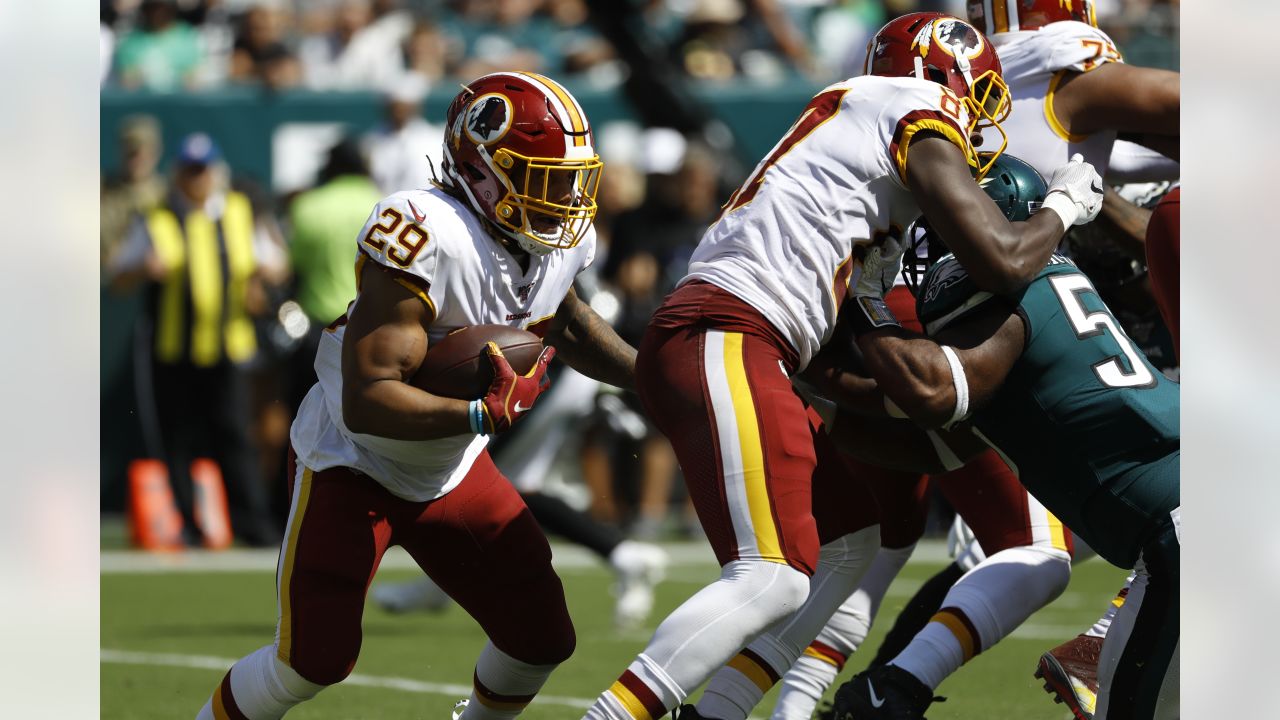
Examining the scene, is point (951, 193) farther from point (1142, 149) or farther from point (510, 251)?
point (1142, 149)

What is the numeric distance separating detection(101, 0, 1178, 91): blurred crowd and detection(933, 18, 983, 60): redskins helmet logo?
282 inches

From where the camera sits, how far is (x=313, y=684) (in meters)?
3.45

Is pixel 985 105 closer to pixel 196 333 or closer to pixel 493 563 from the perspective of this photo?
pixel 493 563

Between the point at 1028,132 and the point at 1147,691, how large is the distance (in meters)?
1.64

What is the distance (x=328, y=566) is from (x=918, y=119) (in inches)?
59.5

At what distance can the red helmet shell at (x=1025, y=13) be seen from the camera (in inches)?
178

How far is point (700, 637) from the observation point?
315cm

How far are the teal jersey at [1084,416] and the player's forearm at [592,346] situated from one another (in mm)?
765

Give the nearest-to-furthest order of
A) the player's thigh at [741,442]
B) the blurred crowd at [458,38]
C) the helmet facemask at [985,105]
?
1. the player's thigh at [741,442]
2. the helmet facemask at [985,105]
3. the blurred crowd at [458,38]

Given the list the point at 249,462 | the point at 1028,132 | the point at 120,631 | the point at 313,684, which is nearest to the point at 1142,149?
the point at 1028,132

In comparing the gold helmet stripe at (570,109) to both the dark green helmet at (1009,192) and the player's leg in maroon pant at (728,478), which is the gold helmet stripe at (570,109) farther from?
the dark green helmet at (1009,192)

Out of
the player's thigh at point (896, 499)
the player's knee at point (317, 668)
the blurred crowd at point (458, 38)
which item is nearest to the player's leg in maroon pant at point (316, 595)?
the player's knee at point (317, 668)

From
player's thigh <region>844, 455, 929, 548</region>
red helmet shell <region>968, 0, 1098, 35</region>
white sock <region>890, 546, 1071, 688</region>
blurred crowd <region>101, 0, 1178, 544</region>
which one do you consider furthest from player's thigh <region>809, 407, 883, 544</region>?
blurred crowd <region>101, 0, 1178, 544</region>

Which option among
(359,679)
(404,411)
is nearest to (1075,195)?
(404,411)
